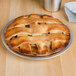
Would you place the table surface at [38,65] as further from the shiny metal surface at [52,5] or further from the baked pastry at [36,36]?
the shiny metal surface at [52,5]

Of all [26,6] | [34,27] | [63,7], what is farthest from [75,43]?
[26,6]

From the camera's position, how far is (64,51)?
0.77 metres

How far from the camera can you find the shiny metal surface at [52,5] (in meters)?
1.04

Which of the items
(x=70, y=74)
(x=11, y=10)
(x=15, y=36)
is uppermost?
(x=11, y=10)

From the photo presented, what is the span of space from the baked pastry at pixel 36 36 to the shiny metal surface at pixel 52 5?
0.68 ft

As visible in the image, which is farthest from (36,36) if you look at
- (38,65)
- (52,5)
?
(52,5)

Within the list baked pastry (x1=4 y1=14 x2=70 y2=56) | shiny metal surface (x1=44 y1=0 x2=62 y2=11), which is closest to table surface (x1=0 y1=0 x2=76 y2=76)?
baked pastry (x1=4 y1=14 x2=70 y2=56)

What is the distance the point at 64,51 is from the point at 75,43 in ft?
0.41

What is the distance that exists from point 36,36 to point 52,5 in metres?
0.35

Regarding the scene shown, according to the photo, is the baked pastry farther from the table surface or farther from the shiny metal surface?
the shiny metal surface

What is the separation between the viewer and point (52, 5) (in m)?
1.05

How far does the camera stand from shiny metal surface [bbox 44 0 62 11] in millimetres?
1039

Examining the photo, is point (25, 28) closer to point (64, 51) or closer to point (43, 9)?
point (64, 51)

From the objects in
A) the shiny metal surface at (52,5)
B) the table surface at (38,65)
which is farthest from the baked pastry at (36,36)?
the shiny metal surface at (52,5)
